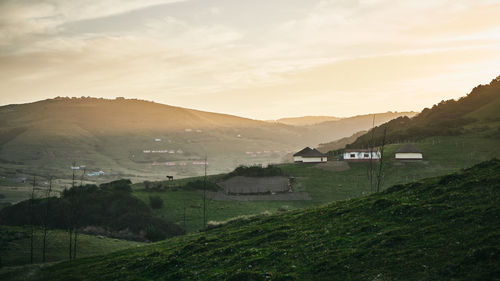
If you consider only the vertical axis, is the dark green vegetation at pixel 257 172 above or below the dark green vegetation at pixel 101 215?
above

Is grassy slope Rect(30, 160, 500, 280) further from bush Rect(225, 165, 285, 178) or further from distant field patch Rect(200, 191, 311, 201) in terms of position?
bush Rect(225, 165, 285, 178)

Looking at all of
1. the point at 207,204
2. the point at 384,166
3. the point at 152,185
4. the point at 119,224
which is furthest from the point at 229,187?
the point at 384,166

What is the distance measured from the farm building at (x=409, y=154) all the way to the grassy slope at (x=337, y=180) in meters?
2.41

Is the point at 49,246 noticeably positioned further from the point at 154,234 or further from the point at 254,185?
the point at 254,185

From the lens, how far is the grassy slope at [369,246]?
2494cm

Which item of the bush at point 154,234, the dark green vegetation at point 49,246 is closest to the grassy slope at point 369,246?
the dark green vegetation at point 49,246

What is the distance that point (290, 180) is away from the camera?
125500 mm

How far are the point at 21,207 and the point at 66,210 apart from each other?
17042 mm

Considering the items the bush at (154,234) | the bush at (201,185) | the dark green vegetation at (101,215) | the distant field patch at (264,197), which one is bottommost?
the bush at (154,234)

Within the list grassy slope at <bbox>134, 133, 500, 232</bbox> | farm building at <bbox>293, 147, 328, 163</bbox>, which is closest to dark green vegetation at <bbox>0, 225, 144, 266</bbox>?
grassy slope at <bbox>134, 133, 500, 232</bbox>

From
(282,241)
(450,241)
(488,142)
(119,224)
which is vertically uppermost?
(488,142)

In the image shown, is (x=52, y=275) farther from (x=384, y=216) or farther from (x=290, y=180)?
(x=290, y=180)

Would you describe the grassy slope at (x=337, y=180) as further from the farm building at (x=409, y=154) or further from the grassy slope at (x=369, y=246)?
the grassy slope at (x=369, y=246)

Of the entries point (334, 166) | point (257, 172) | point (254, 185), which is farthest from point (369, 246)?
point (334, 166)
